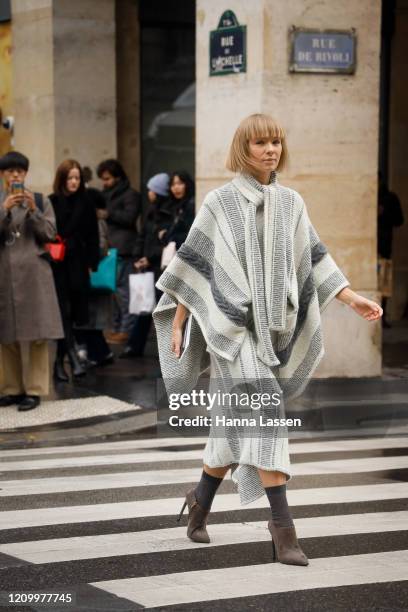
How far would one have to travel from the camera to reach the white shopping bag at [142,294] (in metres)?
14.5

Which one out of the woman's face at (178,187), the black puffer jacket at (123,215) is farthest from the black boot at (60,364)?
the black puffer jacket at (123,215)

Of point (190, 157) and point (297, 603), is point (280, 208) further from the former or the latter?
point (190, 157)

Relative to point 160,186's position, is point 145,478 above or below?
below

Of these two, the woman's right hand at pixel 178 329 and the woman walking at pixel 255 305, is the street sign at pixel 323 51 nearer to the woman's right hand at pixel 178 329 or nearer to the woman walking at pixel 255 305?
the woman walking at pixel 255 305

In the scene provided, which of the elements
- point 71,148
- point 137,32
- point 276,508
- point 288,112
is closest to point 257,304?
point 276,508

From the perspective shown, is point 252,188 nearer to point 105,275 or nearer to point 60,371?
point 60,371

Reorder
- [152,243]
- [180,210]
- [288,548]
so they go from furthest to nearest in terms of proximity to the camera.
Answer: [152,243]
[180,210]
[288,548]

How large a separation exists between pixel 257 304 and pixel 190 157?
1276cm

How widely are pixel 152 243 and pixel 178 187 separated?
812mm

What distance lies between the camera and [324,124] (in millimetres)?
12883

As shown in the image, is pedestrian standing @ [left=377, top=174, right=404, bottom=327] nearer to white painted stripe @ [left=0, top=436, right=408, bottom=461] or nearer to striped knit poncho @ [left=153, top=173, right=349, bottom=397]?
white painted stripe @ [left=0, top=436, right=408, bottom=461]

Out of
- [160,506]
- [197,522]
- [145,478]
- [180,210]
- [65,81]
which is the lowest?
[145,478]

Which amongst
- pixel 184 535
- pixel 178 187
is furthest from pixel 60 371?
pixel 184 535

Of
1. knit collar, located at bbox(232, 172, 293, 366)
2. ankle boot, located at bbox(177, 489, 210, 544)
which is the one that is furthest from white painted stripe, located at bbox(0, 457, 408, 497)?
knit collar, located at bbox(232, 172, 293, 366)
